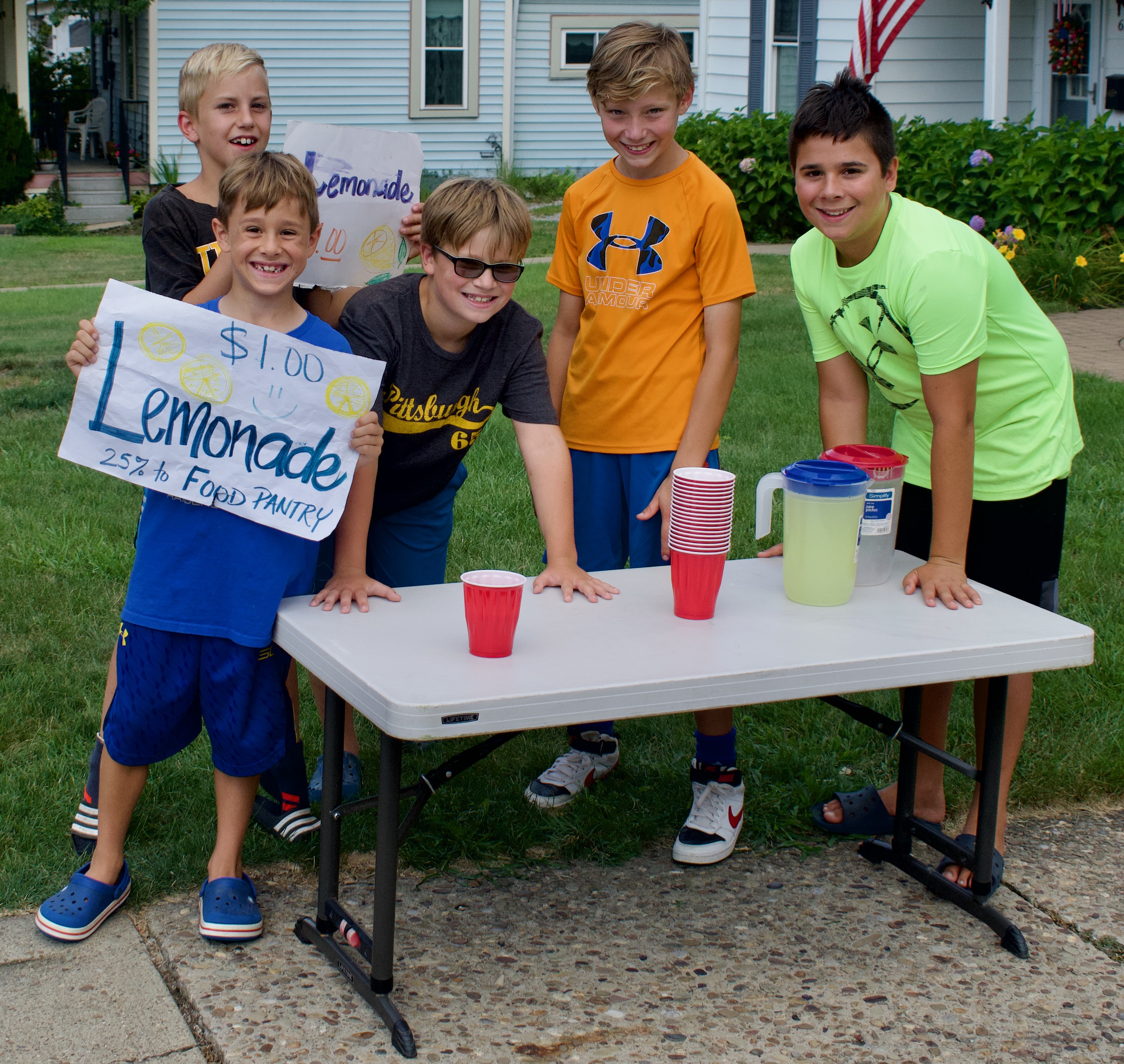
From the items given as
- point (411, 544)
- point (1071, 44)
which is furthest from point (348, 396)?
point (1071, 44)

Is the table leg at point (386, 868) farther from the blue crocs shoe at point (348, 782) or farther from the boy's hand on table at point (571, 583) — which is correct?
the blue crocs shoe at point (348, 782)

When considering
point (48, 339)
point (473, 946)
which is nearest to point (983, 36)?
point (48, 339)

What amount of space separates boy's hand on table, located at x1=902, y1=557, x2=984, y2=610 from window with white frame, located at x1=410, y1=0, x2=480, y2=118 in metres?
18.2

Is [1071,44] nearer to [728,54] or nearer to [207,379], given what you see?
[728,54]

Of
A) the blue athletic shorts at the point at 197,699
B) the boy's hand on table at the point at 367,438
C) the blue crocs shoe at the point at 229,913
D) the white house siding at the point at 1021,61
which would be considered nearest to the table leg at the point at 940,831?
the boy's hand on table at the point at 367,438

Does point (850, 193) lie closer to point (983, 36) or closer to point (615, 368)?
point (615, 368)

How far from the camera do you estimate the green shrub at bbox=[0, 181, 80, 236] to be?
653 inches

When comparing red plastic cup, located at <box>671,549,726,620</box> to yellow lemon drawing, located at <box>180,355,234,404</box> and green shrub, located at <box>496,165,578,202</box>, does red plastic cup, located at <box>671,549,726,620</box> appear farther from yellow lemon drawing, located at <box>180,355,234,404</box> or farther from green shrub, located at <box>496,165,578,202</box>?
green shrub, located at <box>496,165,578,202</box>

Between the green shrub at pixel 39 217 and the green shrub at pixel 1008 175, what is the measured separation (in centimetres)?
909

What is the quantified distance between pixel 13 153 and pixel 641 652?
17.8 metres

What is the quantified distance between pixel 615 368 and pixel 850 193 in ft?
2.73

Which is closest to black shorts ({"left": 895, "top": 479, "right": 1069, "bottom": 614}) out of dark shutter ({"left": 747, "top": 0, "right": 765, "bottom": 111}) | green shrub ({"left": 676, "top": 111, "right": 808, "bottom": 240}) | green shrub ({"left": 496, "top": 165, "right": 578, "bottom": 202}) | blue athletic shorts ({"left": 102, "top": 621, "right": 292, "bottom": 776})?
blue athletic shorts ({"left": 102, "top": 621, "right": 292, "bottom": 776})

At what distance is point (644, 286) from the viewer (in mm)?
3387

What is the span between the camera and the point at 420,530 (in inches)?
137
